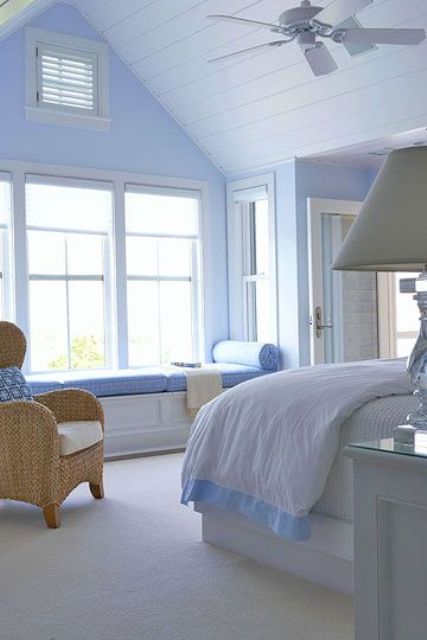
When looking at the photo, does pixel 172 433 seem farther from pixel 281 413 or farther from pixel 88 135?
pixel 281 413

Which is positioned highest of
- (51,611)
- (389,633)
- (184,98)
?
(184,98)

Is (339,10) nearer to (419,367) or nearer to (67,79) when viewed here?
(419,367)

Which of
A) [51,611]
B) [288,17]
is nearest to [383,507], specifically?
[51,611]

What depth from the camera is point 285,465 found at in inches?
116

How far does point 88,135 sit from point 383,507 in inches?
204

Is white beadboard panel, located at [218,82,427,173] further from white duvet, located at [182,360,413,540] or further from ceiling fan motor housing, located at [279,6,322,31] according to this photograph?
white duvet, located at [182,360,413,540]

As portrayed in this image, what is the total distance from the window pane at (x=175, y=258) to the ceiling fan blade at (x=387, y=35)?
3022 mm

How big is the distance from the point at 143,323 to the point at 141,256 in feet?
1.90

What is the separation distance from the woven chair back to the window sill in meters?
2.22

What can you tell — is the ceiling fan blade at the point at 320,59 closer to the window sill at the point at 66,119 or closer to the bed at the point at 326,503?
the bed at the point at 326,503

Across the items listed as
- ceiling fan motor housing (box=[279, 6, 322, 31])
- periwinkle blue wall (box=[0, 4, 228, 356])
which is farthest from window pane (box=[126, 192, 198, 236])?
ceiling fan motor housing (box=[279, 6, 322, 31])

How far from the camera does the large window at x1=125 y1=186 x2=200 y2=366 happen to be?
6750mm

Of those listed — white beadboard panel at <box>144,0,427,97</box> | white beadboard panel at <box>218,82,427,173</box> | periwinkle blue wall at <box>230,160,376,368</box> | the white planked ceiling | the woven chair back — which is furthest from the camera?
periwinkle blue wall at <box>230,160,376,368</box>

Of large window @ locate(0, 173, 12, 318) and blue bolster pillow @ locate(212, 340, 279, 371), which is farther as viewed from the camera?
blue bolster pillow @ locate(212, 340, 279, 371)
